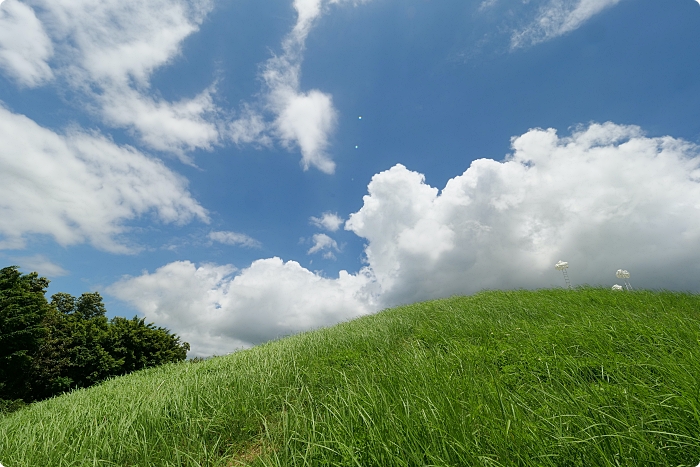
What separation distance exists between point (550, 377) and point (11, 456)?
713 centimetres

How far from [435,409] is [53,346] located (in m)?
27.7

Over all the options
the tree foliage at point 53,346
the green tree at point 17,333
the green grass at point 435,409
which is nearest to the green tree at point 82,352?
the tree foliage at point 53,346

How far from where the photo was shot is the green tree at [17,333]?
59.2 ft

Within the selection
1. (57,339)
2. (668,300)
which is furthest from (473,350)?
(57,339)

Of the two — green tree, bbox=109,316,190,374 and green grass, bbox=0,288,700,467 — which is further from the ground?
green tree, bbox=109,316,190,374

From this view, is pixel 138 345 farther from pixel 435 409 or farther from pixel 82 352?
pixel 435 409

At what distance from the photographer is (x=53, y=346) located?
827 inches

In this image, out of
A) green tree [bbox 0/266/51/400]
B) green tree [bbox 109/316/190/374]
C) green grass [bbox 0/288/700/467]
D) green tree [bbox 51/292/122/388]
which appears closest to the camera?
green grass [bbox 0/288/700/467]

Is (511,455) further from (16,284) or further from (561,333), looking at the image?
(16,284)

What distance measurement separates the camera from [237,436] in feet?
13.1

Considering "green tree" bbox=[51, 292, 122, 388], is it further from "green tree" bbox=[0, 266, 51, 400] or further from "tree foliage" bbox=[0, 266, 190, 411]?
"green tree" bbox=[0, 266, 51, 400]

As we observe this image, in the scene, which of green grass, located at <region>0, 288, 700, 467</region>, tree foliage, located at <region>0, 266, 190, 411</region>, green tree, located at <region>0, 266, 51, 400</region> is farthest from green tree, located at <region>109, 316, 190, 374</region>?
green grass, located at <region>0, 288, 700, 467</region>

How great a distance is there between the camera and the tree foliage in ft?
60.3

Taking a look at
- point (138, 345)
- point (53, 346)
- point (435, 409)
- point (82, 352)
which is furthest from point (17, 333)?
point (435, 409)
